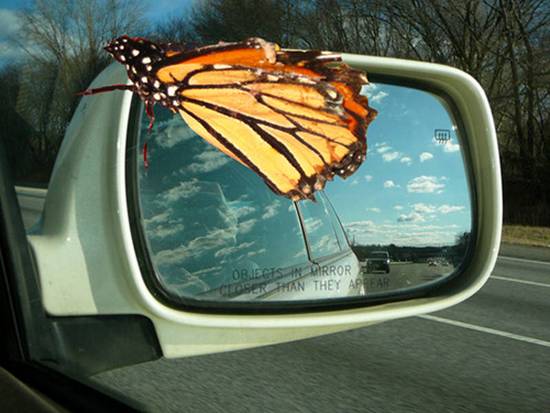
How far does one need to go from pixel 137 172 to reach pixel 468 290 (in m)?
1.25

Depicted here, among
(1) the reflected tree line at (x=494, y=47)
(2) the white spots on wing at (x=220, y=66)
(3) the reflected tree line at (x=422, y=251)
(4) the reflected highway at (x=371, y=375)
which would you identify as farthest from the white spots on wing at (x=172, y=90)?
(1) the reflected tree line at (x=494, y=47)

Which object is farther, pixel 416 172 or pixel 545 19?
pixel 545 19

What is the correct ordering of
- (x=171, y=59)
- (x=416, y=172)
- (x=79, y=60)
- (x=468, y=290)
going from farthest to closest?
(x=416, y=172)
(x=468, y=290)
(x=79, y=60)
(x=171, y=59)

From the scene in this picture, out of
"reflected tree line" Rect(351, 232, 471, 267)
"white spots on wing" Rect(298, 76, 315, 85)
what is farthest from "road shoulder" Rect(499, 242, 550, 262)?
"white spots on wing" Rect(298, 76, 315, 85)

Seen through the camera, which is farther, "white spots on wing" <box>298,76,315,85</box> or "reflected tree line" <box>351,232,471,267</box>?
"reflected tree line" <box>351,232,471,267</box>

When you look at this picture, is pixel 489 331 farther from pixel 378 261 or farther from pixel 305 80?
pixel 305 80

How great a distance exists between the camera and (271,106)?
5.61 ft

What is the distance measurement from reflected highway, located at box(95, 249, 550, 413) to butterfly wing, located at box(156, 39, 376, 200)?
166cm

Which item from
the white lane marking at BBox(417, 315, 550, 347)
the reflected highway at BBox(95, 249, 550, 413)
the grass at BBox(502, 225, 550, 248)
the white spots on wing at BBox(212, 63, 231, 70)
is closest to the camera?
the white spots on wing at BBox(212, 63, 231, 70)

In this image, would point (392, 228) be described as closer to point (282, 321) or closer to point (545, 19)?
point (282, 321)

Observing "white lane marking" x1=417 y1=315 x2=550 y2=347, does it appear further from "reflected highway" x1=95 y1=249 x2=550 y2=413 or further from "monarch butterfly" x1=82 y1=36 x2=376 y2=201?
"monarch butterfly" x1=82 y1=36 x2=376 y2=201

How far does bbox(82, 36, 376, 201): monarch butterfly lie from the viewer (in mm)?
1667

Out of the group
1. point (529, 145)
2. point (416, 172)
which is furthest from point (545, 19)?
point (416, 172)

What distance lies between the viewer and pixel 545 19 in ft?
80.3
